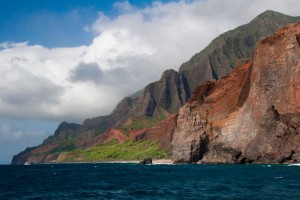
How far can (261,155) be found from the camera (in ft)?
481

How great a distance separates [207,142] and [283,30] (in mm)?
53782

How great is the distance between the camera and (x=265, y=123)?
488ft

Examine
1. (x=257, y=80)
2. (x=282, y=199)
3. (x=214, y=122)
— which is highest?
(x=257, y=80)

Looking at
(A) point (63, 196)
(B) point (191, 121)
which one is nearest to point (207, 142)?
(B) point (191, 121)

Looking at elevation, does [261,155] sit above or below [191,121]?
below

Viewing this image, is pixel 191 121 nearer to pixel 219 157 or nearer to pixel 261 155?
pixel 219 157

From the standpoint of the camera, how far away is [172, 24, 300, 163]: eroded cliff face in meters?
143

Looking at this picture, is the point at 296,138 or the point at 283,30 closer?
the point at 296,138

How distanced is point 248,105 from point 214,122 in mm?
26192

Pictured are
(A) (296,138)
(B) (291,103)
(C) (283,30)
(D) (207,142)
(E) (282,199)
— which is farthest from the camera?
(D) (207,142)

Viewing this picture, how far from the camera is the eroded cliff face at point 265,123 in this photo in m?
143

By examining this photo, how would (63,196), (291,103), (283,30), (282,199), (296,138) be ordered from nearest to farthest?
(282,199), (63,196), (296,138), (291,103), (283,30)

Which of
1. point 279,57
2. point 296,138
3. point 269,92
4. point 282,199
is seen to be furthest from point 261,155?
point 282,199

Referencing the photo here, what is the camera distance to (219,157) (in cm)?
15962
